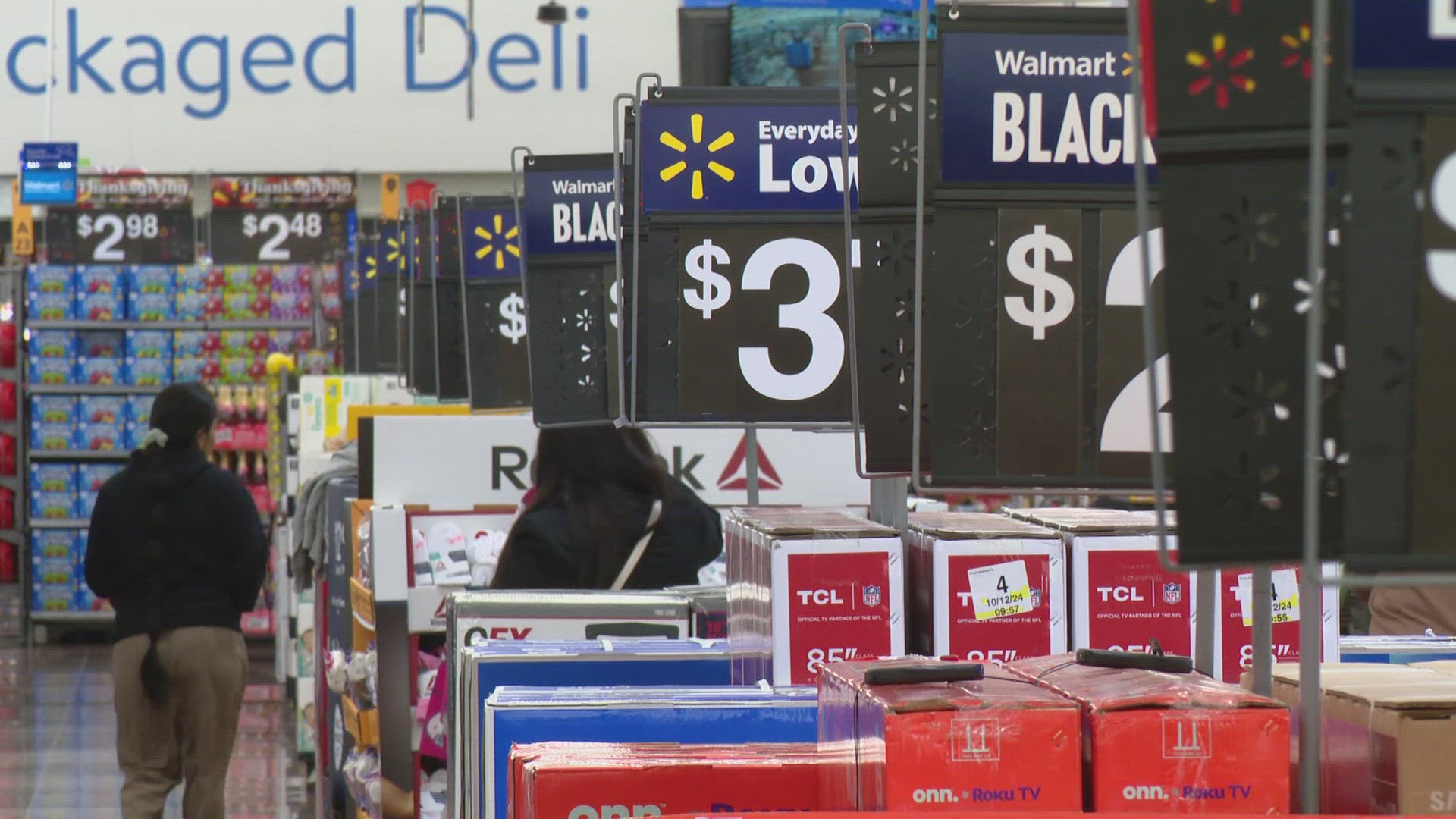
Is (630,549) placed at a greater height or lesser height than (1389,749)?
lesser

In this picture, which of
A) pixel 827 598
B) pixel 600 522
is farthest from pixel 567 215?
pixel 827 598

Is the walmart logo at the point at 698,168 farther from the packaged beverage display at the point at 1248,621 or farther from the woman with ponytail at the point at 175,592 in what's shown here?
the woman with ponytail at the point at 175,592

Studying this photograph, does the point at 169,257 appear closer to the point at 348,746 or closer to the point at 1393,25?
the point at 348,746

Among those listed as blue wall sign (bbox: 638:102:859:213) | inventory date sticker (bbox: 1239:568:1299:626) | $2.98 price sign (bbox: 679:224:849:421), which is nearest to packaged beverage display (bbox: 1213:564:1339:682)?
inventory date sticker (bbox: 1239:568:1299:626)

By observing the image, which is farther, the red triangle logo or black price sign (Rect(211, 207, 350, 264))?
black price sign (Rect(211, 207, 350, 264))

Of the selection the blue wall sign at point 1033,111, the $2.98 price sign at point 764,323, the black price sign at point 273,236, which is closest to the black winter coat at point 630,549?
the $2.98 price sign at point 764,323

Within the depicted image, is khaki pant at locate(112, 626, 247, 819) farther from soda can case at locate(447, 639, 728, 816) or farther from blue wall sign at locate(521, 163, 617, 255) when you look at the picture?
soda can case at locate(447, 639, 728, 816)

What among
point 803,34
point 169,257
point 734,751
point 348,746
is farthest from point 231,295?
point 734,751

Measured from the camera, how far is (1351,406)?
3.32ft

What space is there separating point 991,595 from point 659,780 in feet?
2.15

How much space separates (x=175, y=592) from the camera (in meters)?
5.63

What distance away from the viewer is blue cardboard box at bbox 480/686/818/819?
1.76m

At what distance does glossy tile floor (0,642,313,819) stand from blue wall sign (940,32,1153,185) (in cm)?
580

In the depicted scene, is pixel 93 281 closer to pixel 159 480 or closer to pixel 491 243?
pixel 159 480
